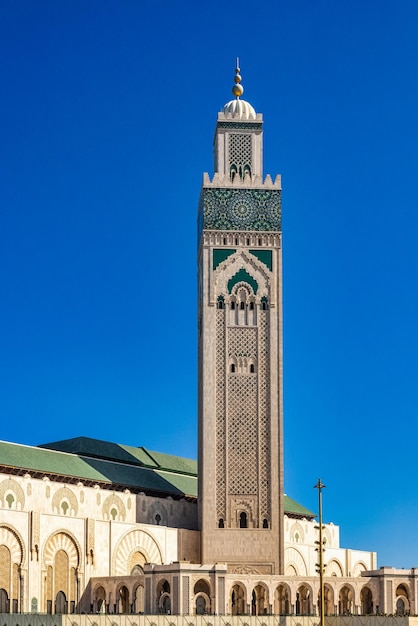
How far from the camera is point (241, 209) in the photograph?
50.9m

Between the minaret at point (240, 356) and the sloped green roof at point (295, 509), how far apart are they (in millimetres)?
10978

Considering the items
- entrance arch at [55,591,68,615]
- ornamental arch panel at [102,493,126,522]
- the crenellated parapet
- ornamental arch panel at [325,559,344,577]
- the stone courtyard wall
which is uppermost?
the crenellated parapet

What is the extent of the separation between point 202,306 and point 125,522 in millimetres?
10287

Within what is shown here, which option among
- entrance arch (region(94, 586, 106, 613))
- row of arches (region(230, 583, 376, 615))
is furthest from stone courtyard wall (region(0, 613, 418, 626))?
entrance arch (region(94, 586, 106, 613))

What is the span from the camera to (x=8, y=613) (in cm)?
3869

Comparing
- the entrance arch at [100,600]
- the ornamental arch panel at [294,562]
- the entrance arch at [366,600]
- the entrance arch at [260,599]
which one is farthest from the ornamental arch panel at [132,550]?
the ornamental arch panel at [294,562]

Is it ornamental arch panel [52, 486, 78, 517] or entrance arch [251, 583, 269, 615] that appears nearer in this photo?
entrance arch [251, 583, 269, 615]

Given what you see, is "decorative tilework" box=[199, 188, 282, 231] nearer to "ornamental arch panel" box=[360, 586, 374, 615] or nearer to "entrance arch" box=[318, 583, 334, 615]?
→ "entrance arch" box=[318, 583, 334, 615]

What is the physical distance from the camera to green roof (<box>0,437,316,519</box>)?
4544 centimetres

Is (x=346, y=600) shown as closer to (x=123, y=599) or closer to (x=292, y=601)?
(x=292, y=601)

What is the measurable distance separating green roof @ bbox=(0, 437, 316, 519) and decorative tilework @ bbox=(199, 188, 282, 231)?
11.7m

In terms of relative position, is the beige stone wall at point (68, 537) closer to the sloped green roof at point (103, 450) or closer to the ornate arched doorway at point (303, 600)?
the sloped green roof at point (103, 450)

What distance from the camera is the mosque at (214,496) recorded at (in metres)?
42.0

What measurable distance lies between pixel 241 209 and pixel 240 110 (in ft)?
16.8
